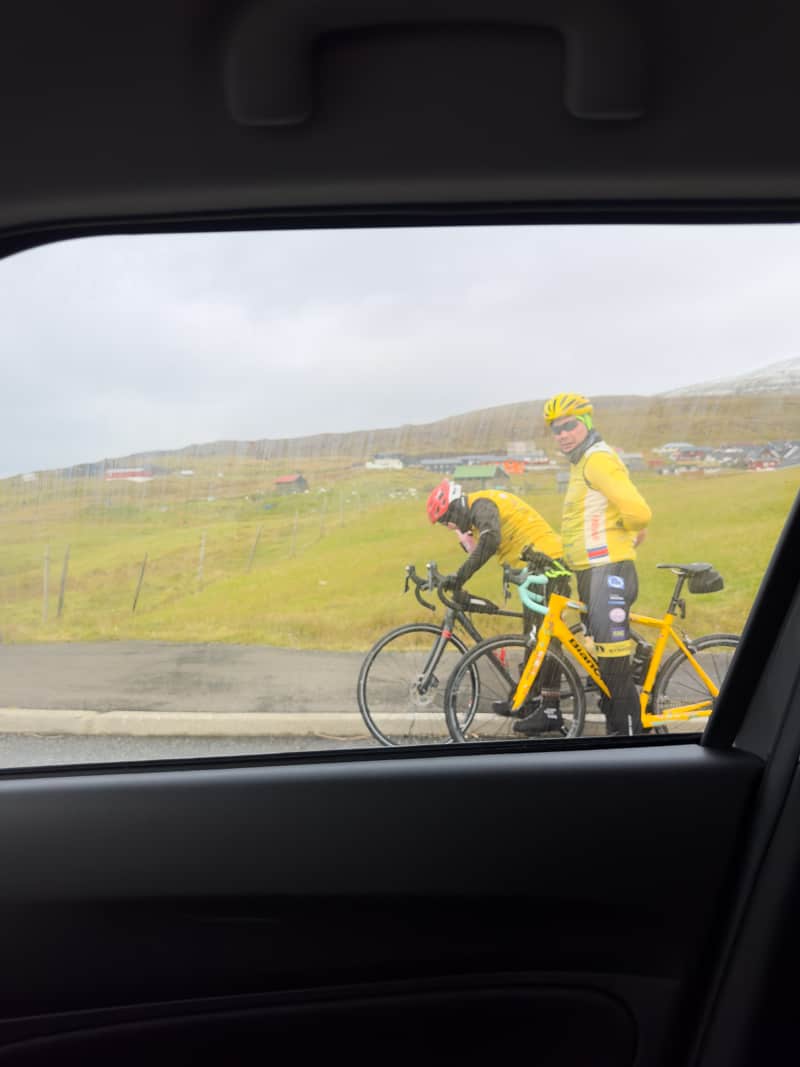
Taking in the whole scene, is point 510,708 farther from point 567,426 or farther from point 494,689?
point 567,426

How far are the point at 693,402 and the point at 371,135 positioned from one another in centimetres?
85

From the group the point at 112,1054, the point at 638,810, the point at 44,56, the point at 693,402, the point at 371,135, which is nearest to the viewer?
the point at 44,56

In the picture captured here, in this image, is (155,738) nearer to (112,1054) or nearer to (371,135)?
(112,1054)

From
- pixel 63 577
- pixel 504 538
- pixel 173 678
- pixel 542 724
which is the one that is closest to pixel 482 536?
pixel 504 538

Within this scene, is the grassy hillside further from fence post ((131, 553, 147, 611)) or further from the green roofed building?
fence post ((131, 553, 147, 611))

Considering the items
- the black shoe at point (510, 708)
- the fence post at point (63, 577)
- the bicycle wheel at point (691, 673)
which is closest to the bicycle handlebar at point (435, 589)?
the black shoe at point (510, 708)

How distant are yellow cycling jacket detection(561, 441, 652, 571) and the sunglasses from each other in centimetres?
7

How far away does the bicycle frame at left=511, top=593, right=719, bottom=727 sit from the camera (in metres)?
1.96

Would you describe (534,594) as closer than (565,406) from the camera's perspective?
No

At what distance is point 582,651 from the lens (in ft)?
6.52

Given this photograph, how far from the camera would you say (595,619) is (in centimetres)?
199

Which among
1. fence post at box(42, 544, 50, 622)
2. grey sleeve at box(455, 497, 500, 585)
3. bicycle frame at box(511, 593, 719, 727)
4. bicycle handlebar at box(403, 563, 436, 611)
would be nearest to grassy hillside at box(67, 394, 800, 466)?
grey sleeve at box(455, 497, 500, 585)

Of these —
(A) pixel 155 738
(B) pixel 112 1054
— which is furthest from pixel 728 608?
(B) pixel 112 1054

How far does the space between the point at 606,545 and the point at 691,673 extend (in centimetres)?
32
